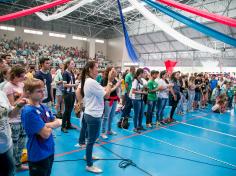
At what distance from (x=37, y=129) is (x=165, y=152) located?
2682 mm

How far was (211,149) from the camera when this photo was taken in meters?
3.83

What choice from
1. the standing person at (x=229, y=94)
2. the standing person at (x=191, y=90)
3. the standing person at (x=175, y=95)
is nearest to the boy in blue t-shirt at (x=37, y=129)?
the standing person at (x=175, y=95)

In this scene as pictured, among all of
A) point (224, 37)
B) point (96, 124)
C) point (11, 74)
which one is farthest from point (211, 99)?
point (11, 74)

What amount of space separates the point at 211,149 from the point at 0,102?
372 centimetres

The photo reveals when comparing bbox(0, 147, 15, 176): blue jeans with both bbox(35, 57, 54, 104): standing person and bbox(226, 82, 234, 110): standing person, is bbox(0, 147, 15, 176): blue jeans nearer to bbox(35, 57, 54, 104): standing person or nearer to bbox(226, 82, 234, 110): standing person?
bbox(35, 57, 54, 104): standing person

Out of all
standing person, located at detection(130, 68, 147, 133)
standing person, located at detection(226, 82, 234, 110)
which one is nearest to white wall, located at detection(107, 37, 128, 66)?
standing person, located at detection(226, 82, 234, 110)

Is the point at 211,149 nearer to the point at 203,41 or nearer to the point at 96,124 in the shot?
the point at 96,124

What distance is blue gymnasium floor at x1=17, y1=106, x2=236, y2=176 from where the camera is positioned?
2.84 metres

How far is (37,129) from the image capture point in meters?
1.43

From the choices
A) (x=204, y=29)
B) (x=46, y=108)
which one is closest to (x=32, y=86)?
(x=46, y=108)

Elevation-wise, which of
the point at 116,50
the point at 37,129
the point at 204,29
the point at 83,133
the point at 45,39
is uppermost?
the point at 45,39

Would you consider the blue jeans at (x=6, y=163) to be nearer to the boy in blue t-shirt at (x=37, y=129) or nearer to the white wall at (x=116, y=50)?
the boy in blue t-shirt at (x=37, y=129)

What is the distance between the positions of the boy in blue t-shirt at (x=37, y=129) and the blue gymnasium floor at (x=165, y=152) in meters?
1.17

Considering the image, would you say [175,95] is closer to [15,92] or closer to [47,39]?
[15,92]
